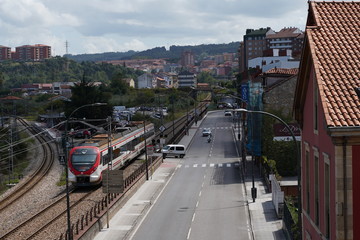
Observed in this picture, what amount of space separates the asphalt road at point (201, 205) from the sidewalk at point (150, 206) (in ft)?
1.63

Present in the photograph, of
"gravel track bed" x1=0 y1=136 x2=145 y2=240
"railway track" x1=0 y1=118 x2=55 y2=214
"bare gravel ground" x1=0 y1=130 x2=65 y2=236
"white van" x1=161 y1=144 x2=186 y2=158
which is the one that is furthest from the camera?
"white van" x1=161 y1=144 x2=186 y2=158

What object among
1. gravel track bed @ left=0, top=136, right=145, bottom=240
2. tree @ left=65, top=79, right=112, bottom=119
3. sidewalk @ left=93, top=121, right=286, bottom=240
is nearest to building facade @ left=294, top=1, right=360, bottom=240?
sidewalk @ left=93, top=121, right=286, bottom=240

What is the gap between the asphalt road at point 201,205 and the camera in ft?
101

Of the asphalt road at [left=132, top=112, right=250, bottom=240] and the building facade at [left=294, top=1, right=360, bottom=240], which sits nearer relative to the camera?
the building facade at [left=294, top=1, right=360, bottom=240]

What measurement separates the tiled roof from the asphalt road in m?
14.9

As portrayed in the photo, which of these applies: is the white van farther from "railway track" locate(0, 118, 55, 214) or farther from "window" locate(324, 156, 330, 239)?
"window" locate(324, 156, 330, 239)

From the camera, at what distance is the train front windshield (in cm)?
4150

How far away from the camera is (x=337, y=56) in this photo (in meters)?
15.7

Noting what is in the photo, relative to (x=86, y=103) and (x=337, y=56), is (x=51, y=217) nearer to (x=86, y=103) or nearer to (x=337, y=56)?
(x=337, y=56)

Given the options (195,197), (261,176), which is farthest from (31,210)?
(261,176)

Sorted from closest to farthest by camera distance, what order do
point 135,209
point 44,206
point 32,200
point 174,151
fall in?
point 135,209
point 44,206
point 32,200
point 174,151

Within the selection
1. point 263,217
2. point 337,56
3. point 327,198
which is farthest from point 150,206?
point 337,56

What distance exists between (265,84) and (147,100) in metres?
72.8

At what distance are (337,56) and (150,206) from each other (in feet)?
81.8
